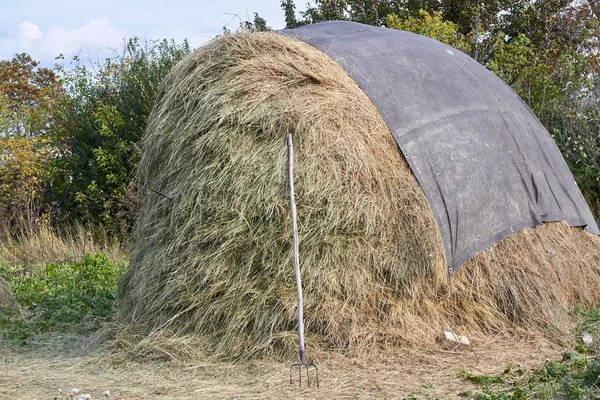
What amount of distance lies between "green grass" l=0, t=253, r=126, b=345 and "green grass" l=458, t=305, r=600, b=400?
412 cm

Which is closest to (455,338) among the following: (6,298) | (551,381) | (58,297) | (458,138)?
(551,381)

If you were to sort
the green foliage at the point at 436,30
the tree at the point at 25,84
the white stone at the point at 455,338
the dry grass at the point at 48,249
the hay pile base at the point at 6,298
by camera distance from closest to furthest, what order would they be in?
1. the white stone at the point at 455,338
2. the hay pile base at the point at 6,298
3. the dry grass at the point at 48,249
4. the green foliage at the point at 436,30
5. the tree at the point at 25,84

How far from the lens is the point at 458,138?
277 inches

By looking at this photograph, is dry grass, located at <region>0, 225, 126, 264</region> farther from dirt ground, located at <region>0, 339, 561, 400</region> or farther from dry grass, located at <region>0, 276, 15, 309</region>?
dirt ground, located at <region>0, 339, 561, 400</region>

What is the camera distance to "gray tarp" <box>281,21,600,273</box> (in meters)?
6.65

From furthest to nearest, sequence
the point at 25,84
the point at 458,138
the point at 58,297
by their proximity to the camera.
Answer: the point at 25,84, the point at 58,297, the point at 458,138

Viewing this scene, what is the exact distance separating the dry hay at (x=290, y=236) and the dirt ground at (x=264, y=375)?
212 mm

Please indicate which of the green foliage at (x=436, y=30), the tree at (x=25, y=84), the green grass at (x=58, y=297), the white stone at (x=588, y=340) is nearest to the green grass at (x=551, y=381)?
the white stone at (x=588, y=340)

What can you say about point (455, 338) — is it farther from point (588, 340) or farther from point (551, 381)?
point (551, 381)

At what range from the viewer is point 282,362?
19.2 ft

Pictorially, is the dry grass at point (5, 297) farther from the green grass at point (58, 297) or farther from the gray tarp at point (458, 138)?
the gray tarp at point (458, 138)

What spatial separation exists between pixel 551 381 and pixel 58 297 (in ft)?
19.7

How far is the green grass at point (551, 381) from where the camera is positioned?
446cm

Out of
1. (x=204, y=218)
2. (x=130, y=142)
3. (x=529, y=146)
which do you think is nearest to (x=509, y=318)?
(x=529, y=146)
